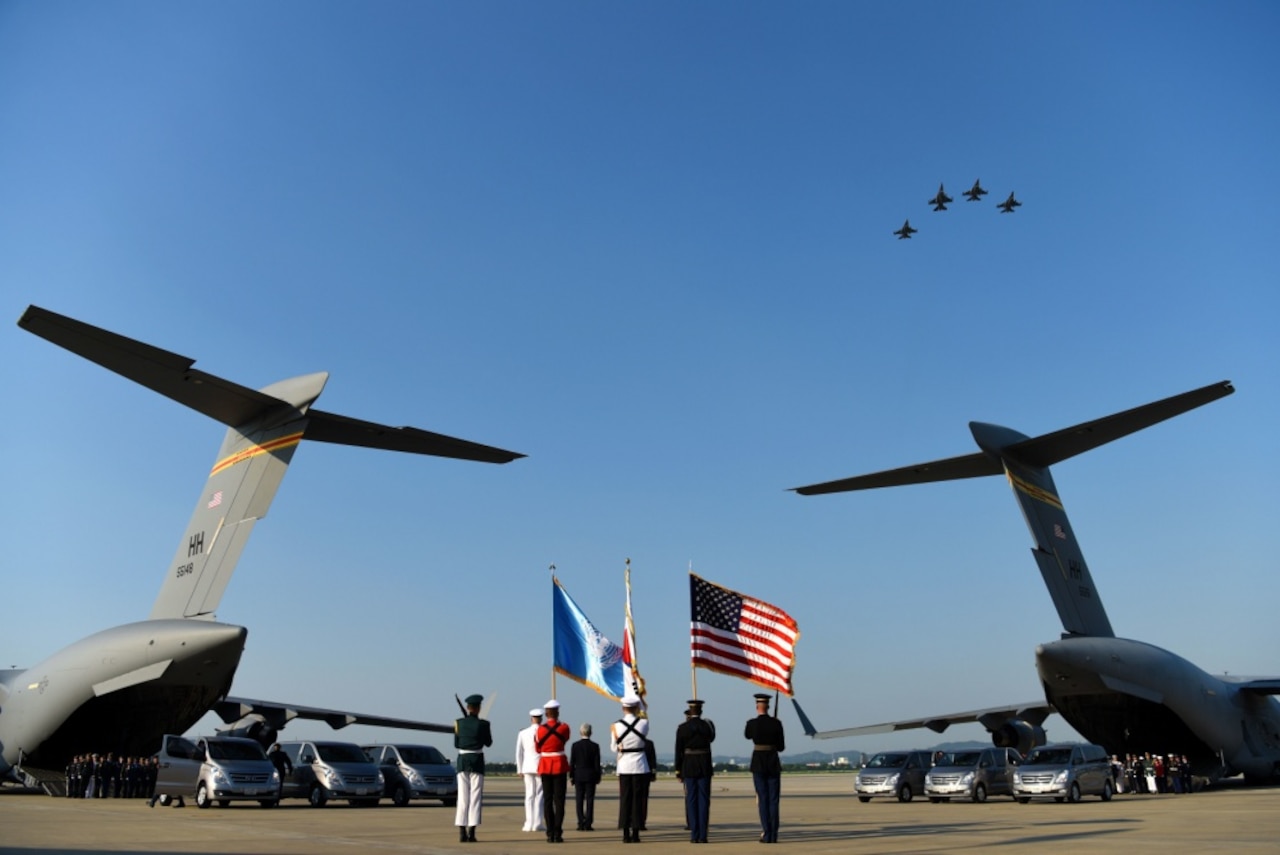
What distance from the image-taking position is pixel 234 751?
22.2 meters

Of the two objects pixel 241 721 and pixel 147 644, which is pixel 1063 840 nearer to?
pixel 147 644

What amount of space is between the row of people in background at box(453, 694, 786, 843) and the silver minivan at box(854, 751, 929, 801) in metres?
13.9

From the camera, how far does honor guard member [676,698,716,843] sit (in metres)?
13.0

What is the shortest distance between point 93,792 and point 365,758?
6.76 meters

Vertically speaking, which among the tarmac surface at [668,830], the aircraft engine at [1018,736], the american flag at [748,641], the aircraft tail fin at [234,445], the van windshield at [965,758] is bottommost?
the tarmac surface at [668,830]

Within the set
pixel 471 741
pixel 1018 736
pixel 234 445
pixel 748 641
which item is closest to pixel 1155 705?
pixel 1018 736

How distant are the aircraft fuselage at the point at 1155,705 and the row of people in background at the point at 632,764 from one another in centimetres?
1498

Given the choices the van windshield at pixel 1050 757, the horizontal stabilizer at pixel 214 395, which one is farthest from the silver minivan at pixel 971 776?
the horizontal stabilizer at pixel 214 395

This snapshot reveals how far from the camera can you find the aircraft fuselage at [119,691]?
21.9 m

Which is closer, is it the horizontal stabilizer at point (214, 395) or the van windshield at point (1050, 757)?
the horizontal stabilizer at point (214, 395)

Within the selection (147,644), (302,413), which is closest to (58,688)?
(147,644)

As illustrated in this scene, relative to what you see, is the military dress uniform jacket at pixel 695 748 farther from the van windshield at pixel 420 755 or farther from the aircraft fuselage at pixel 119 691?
the van windshield at pixel 420 755

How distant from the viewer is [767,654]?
2056 cm

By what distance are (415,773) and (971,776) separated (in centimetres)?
1211
